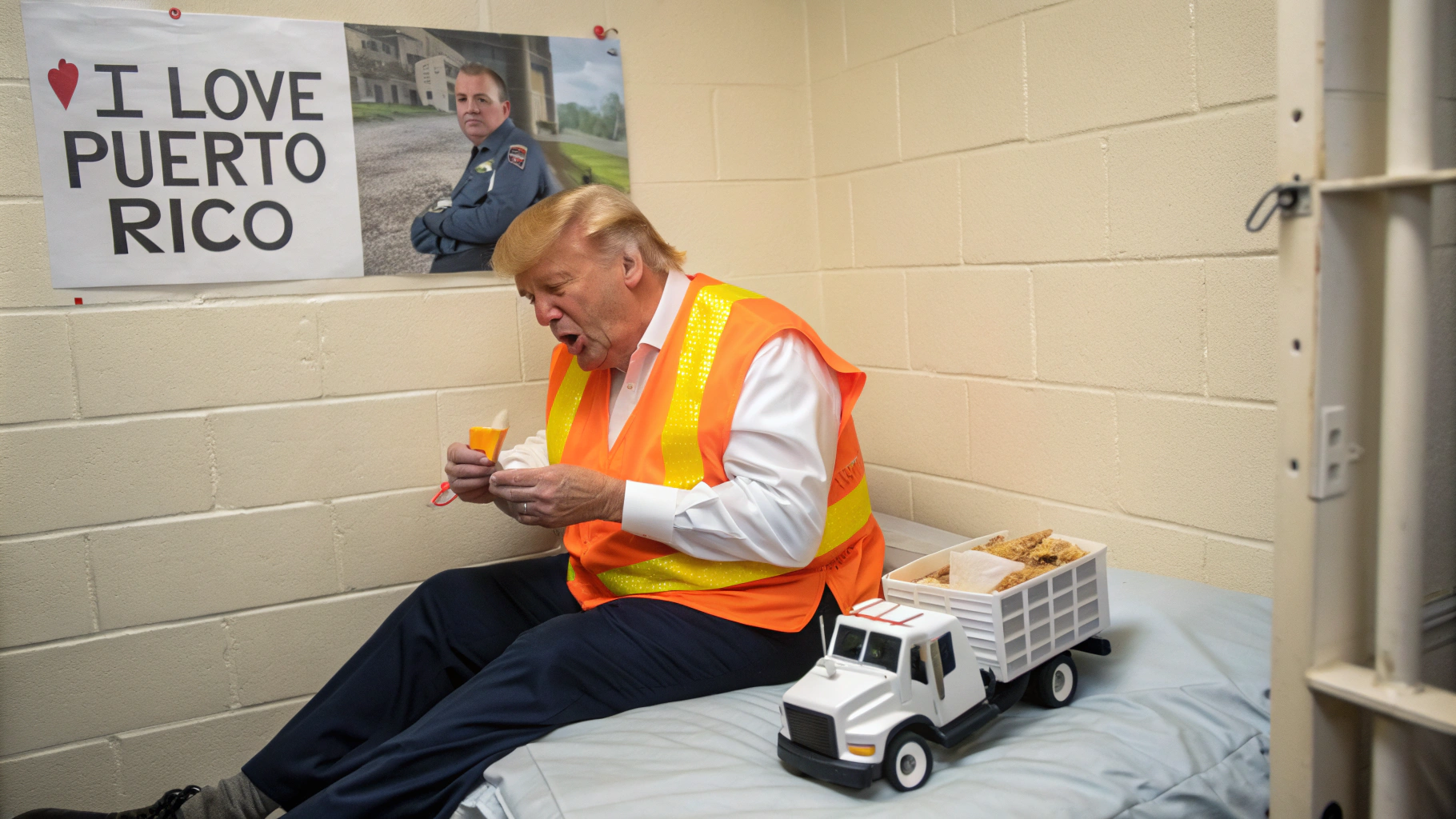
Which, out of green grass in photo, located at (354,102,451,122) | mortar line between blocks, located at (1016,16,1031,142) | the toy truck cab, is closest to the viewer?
the toy truck cab

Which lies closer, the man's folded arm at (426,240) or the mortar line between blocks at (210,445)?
the mortar line between blocks at (210,445)

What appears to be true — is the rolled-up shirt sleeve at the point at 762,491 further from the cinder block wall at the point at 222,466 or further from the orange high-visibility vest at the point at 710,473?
the cinder block wall at the point at 222,466

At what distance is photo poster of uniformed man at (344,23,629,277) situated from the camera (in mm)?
2316

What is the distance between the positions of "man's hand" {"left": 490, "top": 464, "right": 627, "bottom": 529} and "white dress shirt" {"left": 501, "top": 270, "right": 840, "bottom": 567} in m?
0.03

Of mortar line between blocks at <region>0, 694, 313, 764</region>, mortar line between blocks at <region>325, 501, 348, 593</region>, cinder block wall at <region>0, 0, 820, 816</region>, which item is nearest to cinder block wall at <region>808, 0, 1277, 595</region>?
cinder block wall at <region>0, 0, 820, 816</region>

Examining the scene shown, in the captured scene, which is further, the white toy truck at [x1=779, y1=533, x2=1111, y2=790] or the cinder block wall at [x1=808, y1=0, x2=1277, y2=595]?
the cinder block wall at [x1=808, y1=0, x2=1277, y2=595]

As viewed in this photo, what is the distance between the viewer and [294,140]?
87.7 inches

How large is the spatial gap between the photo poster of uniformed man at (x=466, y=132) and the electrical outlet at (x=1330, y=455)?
6.11 feet

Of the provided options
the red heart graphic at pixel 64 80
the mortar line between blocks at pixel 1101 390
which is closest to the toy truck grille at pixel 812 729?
the mortar line between blocks at pixel 1101 390

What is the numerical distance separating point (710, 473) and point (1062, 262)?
0.96 metres

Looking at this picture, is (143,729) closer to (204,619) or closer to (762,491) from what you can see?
(204,619)

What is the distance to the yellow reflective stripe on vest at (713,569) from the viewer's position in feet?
5.95

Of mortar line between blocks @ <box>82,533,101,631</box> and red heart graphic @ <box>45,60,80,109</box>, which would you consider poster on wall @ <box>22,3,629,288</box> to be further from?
mortar line between blocks @ <box>82,533,101,631</box>

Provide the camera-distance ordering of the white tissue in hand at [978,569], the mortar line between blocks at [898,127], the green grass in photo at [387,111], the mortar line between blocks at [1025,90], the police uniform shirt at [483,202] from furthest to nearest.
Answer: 1. the mortar line between blocks at [898,127]
2. the police uniform shirt at [483,202]
3. the green grass in photo at [387,111]
4. the mortar line between blocks at [1025,90]
5. the white tissue in hand at [978,569]
